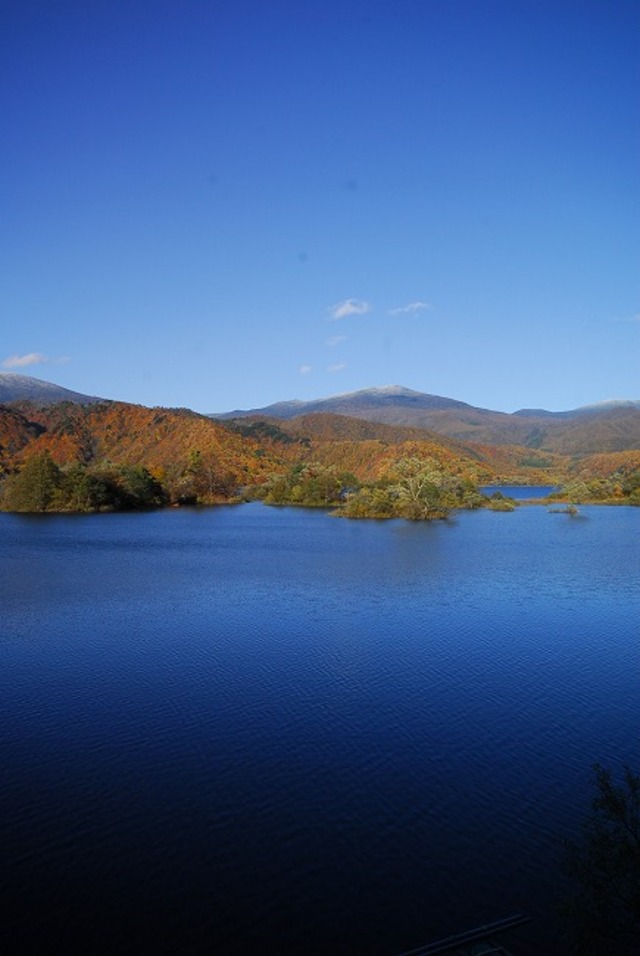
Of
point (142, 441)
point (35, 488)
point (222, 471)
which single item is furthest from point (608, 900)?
point (142, 441)

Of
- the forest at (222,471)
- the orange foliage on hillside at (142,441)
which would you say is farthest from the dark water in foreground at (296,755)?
the orange foliage on hillside at (142,441)

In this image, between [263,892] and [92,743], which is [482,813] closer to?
[263,892]

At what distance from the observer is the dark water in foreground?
30.6 ft

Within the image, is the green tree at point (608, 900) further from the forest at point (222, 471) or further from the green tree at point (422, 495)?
the forest at point (222, 471)

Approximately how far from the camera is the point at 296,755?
14133mm

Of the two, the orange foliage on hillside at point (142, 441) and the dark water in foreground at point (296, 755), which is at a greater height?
the orange foliage on hillside at point (142, 441)

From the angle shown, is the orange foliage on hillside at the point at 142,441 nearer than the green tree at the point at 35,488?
No

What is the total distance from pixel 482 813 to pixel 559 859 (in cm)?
159

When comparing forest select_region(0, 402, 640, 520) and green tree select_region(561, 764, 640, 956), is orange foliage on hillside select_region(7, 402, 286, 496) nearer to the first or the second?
forest select_region(0, 402, 640, 520)

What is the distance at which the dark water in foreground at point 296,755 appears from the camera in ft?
30.6

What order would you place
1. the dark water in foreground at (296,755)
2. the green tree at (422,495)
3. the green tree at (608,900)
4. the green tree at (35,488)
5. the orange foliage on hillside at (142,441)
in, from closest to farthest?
the green tree at (608,900), the dark water in foreground at (296,755), the green tree at (422,495), the green tree at (35,488), the orange foliage on hillside at (142,441)

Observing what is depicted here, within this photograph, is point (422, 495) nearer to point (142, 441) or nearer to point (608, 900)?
point (608, 900)

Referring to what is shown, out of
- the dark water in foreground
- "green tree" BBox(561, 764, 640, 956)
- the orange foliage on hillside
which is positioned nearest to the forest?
the orange foliage on hillside

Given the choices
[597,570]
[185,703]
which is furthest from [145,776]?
[597,570]
